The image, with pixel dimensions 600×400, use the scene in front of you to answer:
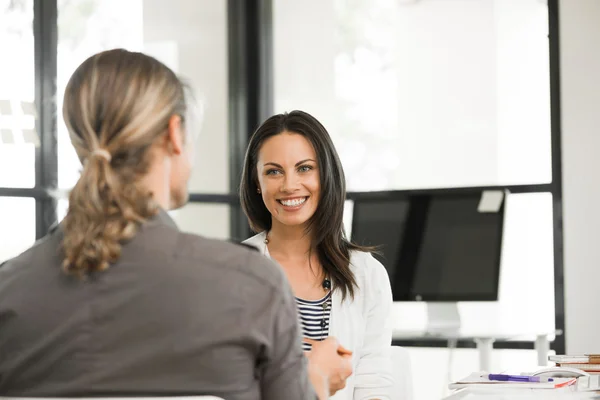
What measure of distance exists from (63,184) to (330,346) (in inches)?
134

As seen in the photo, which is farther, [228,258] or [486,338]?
[486,338]

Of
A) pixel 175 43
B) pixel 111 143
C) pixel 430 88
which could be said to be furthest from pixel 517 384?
pixel 175 43

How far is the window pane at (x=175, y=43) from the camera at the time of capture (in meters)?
4.80

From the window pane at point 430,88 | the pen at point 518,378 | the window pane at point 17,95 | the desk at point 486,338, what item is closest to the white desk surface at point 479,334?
the desk at point 486,338

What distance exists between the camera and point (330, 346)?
1.53m

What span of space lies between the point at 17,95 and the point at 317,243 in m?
2.39

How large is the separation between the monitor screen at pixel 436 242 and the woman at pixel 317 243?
71.6 inches

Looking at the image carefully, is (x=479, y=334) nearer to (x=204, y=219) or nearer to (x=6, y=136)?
(x=204, y=219)

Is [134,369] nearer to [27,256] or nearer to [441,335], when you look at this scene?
[27,256]

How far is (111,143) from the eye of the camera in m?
1.23

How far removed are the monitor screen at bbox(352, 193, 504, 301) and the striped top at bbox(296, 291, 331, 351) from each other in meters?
1.98

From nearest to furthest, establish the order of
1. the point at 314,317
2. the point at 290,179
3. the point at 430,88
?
the point at 314,317 → the point at 290,179 → the point at 430,88

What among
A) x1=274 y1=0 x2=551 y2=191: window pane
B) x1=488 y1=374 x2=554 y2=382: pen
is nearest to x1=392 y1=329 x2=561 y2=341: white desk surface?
x1=274 y1=0 x2=551 y2=191: window pane

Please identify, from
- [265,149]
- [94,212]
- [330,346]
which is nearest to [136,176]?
[94,212]
